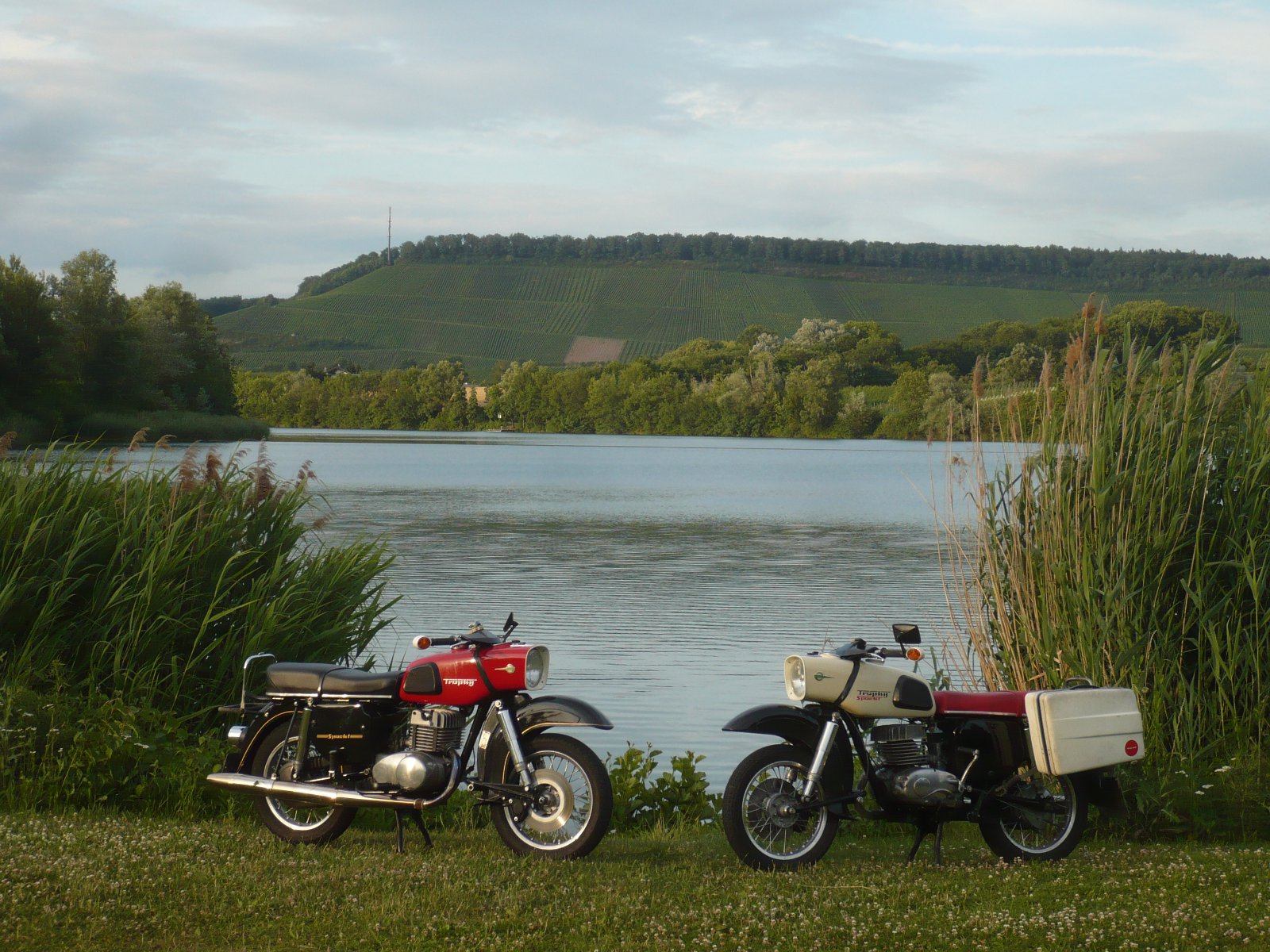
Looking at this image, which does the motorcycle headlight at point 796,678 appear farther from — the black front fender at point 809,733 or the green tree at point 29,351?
the green tree at point 29,351

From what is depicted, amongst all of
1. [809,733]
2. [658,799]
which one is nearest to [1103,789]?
[809,733]

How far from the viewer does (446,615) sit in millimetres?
15180

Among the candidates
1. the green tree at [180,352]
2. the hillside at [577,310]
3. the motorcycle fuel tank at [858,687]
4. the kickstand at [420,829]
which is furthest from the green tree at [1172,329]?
the hillside at [577,310]

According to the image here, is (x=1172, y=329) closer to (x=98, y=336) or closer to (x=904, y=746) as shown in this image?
(x=904, y=746)

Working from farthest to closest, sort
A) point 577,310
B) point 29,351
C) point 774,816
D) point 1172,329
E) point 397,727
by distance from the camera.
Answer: point 577,310, point 29,351, point 1172,329, point 397,727, point 774,816

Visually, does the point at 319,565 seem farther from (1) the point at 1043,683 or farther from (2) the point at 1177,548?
(2) the point at 1177,548

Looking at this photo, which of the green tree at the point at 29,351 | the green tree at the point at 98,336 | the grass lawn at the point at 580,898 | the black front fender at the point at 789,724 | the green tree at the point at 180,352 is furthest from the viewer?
the green tree at the point at 180,352

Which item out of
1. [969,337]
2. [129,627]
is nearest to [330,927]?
[129,627]

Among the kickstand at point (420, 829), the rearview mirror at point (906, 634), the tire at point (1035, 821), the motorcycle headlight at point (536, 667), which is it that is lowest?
the kickstand at point (420, 829)

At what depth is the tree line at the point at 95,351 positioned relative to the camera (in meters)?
57.4

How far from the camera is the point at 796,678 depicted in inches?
227

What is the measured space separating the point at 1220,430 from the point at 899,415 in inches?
3761

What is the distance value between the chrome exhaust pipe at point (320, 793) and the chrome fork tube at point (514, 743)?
275 mm

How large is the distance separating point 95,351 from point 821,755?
66.6m
